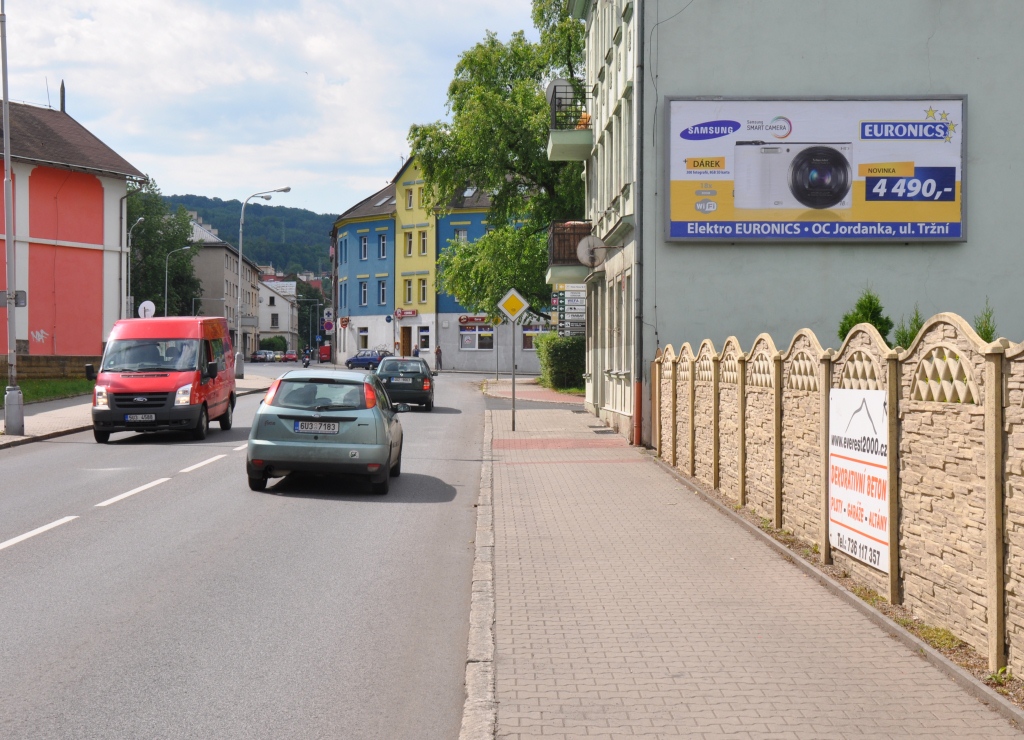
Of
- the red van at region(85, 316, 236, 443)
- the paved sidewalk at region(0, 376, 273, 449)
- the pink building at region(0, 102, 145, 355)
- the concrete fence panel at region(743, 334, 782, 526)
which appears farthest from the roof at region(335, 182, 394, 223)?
the concrete fence panel at region(743, 334, 782, 526)

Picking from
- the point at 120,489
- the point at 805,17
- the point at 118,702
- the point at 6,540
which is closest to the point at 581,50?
the point at 805,17

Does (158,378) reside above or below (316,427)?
above

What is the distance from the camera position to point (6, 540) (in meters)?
9.81

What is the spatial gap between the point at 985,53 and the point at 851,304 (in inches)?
203

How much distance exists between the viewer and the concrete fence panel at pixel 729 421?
1231cm

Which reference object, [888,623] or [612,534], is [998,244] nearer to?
[612,534]

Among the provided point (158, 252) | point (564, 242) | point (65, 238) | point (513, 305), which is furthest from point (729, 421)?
point (158, 252)

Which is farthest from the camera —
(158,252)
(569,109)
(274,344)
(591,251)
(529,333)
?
(274,344)

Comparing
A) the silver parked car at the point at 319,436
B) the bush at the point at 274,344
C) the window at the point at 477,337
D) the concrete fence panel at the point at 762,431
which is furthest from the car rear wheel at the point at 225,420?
the bush at the point at 274,344

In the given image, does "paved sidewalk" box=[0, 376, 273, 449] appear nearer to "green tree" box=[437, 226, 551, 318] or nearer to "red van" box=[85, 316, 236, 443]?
"red van" box=[85, 316, 236, 443]

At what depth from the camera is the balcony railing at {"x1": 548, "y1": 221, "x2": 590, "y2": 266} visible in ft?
96.8

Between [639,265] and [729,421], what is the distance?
7.86 metres

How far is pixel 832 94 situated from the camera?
2028 cm

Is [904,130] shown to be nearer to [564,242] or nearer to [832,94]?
[832,94]
